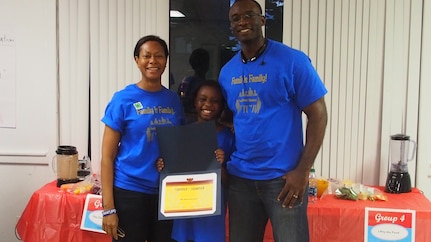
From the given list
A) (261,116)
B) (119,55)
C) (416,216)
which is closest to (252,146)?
(261,116)

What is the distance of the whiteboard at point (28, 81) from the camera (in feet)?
8.89

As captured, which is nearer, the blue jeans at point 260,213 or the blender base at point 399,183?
the blue jeans at point 260,213

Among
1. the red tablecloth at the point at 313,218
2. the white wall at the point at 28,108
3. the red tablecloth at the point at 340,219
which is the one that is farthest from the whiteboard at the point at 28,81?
the red tablecloth at the point at 340,219

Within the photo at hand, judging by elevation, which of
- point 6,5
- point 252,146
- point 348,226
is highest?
point 6,5

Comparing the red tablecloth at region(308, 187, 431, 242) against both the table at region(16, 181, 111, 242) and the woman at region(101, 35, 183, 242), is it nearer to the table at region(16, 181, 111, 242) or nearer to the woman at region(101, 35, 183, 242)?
the woman at region(101, 35, 183, 242)

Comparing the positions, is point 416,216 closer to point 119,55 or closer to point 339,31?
point 339,31

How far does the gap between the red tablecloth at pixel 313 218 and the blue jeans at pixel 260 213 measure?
0.56m

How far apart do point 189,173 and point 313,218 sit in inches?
35.1

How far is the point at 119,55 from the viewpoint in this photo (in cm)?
270

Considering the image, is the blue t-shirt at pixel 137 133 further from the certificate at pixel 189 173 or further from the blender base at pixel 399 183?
the blender base at pixel 399 183

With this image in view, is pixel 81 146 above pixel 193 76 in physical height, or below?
below

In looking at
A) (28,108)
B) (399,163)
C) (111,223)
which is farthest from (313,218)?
(28,108)

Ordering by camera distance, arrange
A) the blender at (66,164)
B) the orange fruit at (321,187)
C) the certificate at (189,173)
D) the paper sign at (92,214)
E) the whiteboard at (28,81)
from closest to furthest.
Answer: the certificate at (189,173), the paper sign at (92,214), the orange fruit at (321,187), the blender at (66,164), the whiteboard at (28,81)

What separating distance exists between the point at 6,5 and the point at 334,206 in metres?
2.55
